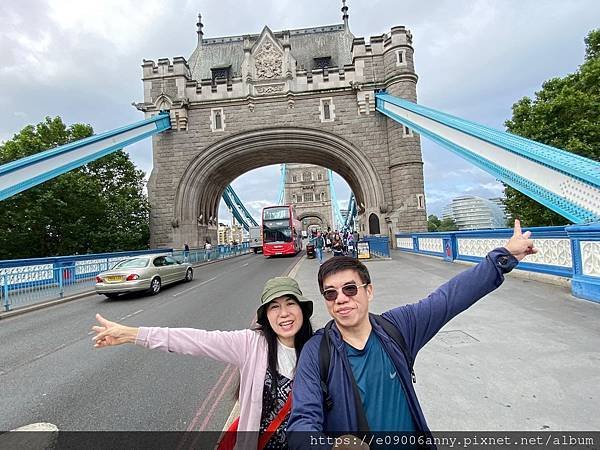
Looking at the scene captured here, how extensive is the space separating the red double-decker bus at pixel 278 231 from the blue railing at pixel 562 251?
1270cm

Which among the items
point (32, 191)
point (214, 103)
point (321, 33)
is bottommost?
point (32, 191)

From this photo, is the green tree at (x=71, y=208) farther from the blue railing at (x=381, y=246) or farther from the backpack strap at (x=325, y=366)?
the backpack strap at (x=325, y=366)

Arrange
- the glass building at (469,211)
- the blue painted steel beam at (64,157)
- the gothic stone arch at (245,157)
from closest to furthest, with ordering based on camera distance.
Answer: the blue painted steel beam at (64,157) < the gothic stone arch at (245,157) < the glass building at (469,211)

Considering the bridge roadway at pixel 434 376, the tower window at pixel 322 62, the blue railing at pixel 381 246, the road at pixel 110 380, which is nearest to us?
the bridge roadway at pixel 434 376

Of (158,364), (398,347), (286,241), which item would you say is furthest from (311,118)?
(398,347)

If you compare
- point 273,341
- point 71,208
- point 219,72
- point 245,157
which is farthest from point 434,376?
point 219,72

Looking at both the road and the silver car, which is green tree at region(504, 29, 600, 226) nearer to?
the road

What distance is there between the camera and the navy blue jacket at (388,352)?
51.9 inches

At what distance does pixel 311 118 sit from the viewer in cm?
2370

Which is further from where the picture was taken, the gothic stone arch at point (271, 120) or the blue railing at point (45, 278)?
the gothic stone arch at point (271, 120)

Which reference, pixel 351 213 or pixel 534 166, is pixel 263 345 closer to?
pixel 534 166

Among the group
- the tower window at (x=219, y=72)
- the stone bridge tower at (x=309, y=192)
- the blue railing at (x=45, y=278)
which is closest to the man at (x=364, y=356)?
the blue railing at (x=45, y=278)

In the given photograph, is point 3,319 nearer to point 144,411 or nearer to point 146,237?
point 144,411

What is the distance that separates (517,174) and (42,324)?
11242 millimetres
